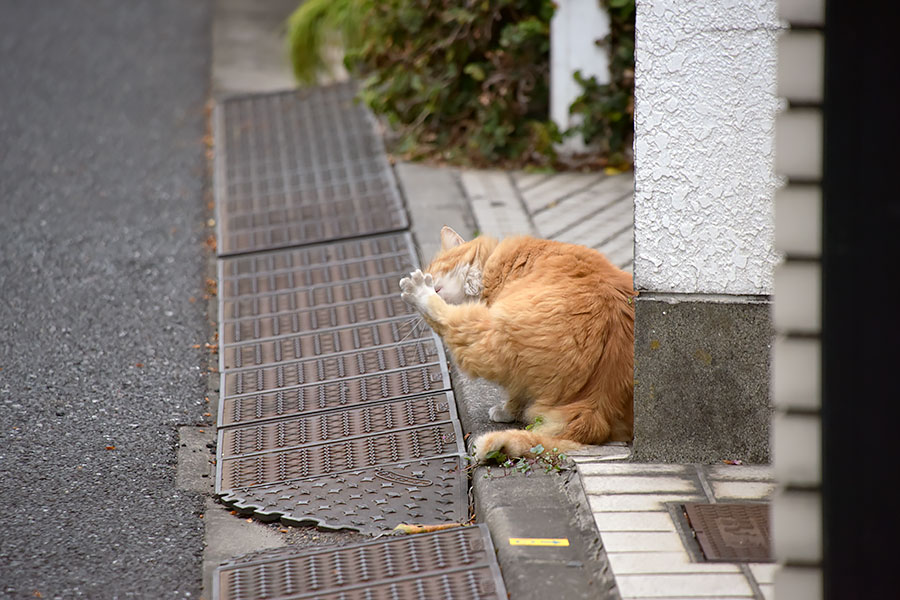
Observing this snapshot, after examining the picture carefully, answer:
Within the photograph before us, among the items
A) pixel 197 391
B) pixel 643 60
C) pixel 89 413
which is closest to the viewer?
pixel 643 60

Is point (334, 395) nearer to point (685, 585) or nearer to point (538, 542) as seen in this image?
point (538, 542)

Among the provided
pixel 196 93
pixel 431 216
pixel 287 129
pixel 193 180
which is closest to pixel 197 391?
pixel 431 216

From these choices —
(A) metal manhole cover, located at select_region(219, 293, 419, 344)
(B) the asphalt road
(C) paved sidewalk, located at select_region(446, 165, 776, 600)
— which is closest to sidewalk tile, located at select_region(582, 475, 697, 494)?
(C) paved sidewalk, located at select_region(446, 165, 776, 600)

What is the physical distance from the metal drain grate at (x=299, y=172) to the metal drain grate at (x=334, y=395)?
256mm

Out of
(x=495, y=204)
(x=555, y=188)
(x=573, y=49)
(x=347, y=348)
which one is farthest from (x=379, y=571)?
(x=573, y=49)

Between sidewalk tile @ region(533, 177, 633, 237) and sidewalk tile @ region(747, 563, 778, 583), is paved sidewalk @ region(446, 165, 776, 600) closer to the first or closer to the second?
sidewalk tile @ region(747, 563, 778, 583)

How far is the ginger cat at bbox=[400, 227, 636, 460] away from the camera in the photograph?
10.6 ft

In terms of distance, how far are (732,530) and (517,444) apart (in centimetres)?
73

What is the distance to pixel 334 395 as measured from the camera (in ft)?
13.1

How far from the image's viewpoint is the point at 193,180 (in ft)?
21.5

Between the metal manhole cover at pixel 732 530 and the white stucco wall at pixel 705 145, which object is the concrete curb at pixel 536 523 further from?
the white stucco wall at pixel 705 145

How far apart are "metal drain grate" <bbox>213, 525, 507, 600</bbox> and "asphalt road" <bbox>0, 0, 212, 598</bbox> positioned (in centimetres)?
18

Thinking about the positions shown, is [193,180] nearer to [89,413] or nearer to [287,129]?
[287,129]

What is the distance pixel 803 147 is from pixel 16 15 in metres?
11.7
